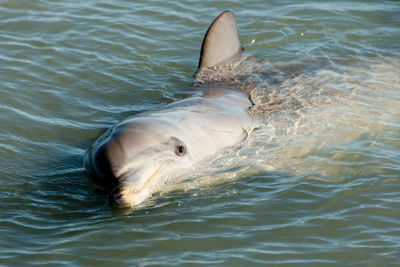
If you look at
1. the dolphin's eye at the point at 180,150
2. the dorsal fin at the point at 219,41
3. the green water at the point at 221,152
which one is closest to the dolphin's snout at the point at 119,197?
the green water at the point at 221,152

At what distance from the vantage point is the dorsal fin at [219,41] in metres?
10.6

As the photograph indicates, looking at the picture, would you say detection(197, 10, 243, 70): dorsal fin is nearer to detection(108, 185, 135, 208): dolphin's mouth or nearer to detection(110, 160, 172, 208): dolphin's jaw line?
detection(110, 160, 172, 208): dolphin's jaw line

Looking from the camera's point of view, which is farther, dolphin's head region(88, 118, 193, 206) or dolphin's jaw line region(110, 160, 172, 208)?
dolphin's head region(88, 118, 193, 206)

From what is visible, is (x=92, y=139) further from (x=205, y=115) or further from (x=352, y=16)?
(x=352, y=16)

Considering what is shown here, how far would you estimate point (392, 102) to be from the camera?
32.6ft

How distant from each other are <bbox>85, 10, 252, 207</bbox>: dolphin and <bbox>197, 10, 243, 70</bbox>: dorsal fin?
0.95 m

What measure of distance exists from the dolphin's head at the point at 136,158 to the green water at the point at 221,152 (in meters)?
0.24

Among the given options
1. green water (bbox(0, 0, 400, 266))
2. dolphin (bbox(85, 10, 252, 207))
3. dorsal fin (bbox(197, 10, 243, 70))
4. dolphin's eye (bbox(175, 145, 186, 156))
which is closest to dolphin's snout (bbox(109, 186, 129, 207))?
dolphin (bbox(85, 10, 252, 207))

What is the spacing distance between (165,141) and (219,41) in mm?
3797

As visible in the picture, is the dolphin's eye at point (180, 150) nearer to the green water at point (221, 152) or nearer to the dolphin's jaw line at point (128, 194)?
the green water at point (221, 152)

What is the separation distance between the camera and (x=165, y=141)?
7551 millimetres

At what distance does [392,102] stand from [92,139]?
494 cm

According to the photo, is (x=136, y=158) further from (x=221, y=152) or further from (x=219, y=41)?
(x=219, y=41)

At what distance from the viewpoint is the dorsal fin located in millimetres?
10633
